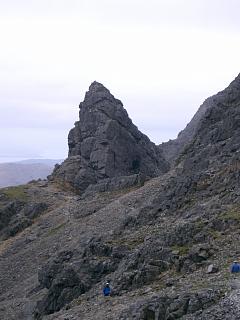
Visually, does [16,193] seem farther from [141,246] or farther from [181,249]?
[181,249]

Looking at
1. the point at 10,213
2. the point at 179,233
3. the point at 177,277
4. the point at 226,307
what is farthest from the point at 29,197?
the point at 226,307

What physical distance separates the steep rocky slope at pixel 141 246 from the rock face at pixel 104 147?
52.7 feet

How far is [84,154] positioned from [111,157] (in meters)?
7.23

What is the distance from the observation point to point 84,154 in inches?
4877

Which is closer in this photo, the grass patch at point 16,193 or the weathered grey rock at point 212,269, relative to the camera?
the weathered grey rock at point 212,269

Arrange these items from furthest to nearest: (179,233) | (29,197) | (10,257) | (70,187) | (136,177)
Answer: (70,187)
(29,197)
(136,177)
(10,257)
(179,233)

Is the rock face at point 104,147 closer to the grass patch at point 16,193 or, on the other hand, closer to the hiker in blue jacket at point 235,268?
the grass patch at point 16,193

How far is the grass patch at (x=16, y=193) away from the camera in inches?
4304

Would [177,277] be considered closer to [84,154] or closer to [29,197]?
[29,197]

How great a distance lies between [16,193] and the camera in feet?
366

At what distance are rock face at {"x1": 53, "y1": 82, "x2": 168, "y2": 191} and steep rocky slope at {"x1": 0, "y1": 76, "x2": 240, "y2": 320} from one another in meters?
16.1

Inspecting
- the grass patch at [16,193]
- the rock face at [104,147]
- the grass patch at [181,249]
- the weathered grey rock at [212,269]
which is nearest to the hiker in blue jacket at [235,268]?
the weathered grey rock at [212,269]

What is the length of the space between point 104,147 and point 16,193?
21533mm

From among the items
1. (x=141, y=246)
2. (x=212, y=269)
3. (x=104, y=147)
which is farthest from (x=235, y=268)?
(x=104, y=147)
